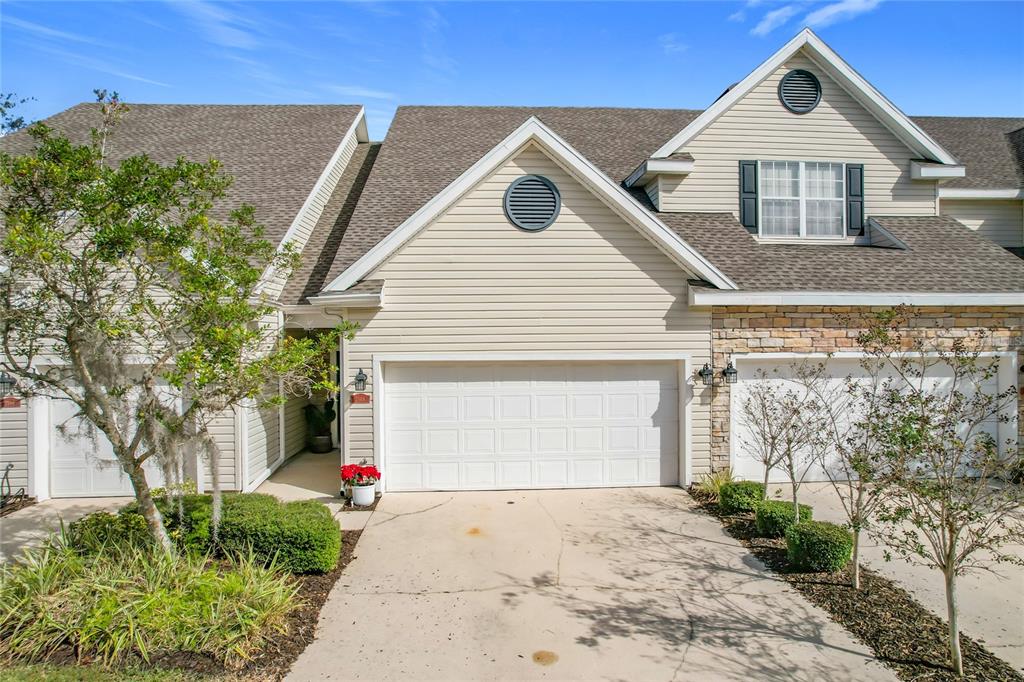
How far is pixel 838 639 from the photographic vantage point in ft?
18.2

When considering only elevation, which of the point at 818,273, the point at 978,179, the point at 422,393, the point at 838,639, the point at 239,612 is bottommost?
the point at 838,639

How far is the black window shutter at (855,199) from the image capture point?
40.5 feet

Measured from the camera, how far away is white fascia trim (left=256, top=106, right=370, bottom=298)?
11.4 metres

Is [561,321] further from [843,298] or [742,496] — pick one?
[843,298]

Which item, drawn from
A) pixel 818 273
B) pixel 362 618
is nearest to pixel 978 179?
pixel 818 273

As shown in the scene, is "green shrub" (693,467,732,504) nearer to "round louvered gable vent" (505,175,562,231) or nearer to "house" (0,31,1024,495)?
"house" (0,31,1024,495)

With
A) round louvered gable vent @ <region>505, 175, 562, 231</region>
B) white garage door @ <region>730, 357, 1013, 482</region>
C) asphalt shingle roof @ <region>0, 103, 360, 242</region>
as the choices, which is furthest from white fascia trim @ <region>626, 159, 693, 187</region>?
asphalt shingle roof @ <region>0, 103, 360, 242</region>

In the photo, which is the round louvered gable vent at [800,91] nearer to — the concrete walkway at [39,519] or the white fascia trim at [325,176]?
the white fascia trim at [325,176]

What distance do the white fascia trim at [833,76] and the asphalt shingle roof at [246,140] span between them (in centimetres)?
785

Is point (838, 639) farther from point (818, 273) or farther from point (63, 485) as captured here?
point (63, 485)

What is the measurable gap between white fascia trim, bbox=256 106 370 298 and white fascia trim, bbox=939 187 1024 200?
44.9 feet

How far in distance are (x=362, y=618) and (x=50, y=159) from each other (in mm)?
5413

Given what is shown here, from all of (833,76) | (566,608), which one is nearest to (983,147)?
(833,76)

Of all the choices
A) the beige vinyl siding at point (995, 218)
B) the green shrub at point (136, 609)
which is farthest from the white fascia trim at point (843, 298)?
the green shrub at point (136, 609)
